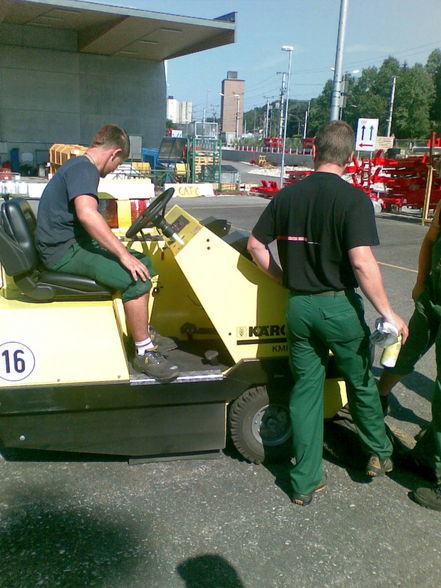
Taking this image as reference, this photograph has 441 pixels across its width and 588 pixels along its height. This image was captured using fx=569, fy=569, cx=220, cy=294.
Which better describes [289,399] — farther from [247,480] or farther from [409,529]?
[409,529]

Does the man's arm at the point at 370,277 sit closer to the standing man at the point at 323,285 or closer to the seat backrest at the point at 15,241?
the standing man at the point at 323,285

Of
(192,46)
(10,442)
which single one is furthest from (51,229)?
(192,46)

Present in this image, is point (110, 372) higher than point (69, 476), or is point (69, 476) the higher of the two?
point (110, 372)

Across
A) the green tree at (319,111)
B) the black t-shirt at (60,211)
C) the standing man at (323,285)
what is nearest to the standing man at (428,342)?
the standing man at (323,285)

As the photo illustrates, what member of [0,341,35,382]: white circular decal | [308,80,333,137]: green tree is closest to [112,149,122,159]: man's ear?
[0,341,35,382]: white circular decal

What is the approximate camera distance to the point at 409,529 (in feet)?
9.49

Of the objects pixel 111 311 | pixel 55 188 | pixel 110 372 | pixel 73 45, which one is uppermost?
pixel 73 45

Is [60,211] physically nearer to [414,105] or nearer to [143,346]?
[143,346]

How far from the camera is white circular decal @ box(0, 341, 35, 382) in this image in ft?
9.78

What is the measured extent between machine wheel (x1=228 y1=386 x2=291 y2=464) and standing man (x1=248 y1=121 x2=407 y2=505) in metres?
0.32

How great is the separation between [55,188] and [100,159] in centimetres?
31

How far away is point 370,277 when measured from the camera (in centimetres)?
285

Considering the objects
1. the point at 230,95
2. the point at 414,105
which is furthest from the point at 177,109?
the point at 414,105

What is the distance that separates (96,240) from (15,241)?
46 cm
